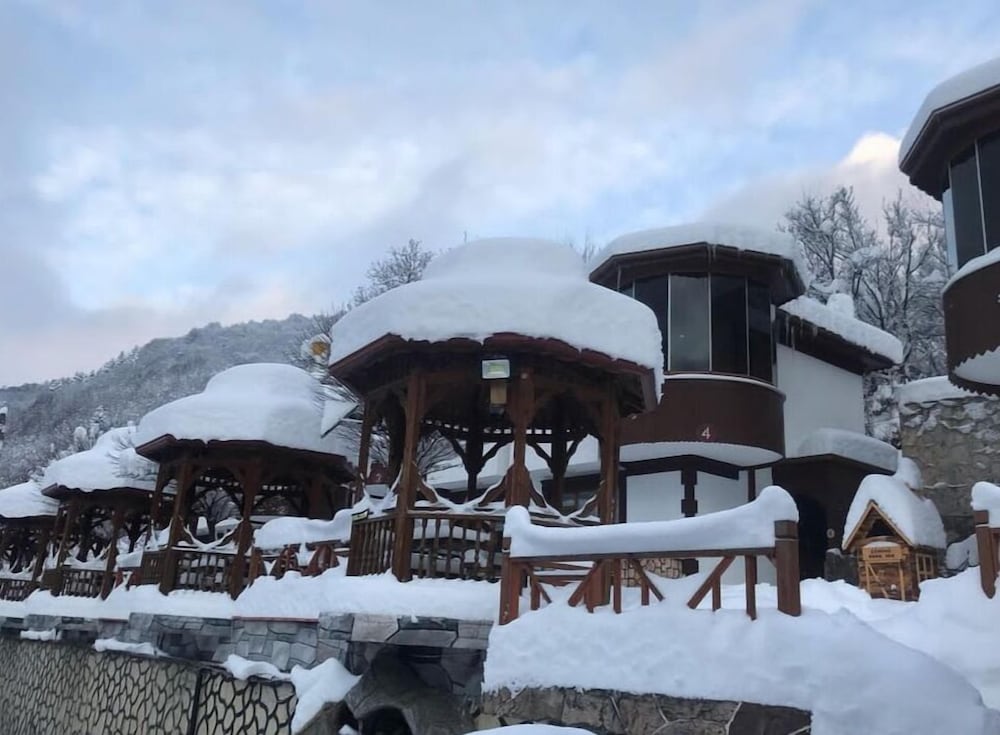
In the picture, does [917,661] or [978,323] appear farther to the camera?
[978,323]

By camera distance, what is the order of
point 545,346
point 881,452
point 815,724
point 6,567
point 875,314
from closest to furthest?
1. point 815,724
2. point 545,346
3. point 881,452
4. point 875,314
5. point 6,567

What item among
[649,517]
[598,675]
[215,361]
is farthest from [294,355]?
[215,361]

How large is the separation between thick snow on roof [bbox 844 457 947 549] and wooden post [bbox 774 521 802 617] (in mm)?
9812

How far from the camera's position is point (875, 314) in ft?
88.0

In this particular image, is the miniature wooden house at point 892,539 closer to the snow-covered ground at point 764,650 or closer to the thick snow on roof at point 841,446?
the thick snow on roof at point 841,446

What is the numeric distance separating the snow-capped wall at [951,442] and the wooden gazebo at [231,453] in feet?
34.3

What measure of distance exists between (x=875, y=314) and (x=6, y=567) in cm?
3021

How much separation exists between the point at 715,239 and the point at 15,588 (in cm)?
2068

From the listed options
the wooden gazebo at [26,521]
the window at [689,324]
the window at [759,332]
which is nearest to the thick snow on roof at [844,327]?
the window at [759,332]

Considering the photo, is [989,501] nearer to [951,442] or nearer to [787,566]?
[787,566]

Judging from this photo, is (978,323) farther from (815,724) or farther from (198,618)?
(198,618)

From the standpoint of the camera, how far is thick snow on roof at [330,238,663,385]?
27.8ft

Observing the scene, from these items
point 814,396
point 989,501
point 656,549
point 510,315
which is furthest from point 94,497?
point 989,501

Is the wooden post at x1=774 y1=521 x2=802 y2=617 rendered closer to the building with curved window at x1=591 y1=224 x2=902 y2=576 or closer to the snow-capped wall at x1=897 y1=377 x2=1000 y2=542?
the building with curved window at x1=591 y1=224 x2=902 y2=576
